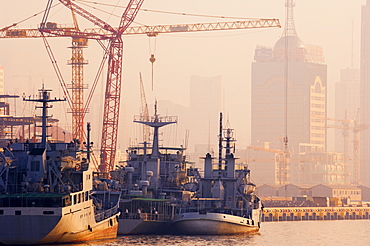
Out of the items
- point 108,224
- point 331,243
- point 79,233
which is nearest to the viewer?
point 79,233

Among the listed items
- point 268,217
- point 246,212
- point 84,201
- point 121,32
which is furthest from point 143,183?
point 268,217

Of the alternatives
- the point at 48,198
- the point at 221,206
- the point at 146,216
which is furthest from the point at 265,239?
the point at 48,198

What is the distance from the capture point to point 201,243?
10294 cm

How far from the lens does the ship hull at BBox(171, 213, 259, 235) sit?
11200cm

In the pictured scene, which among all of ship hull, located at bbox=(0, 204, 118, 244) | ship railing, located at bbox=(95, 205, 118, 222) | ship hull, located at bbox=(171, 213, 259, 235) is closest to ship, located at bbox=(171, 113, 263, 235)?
ship hull, located at bbox=(171, 213, 259, 235)

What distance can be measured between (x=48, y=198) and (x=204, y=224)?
2789 centimetres

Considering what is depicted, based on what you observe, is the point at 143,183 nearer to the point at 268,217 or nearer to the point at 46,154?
the point at 46,154

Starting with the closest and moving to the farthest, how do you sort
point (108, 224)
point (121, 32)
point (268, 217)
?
point (108, 224) → point (121, 32) → point (268, 217)

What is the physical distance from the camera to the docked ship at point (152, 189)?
Result: 11206 cm

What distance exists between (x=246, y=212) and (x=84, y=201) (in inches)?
1177

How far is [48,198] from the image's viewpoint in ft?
291

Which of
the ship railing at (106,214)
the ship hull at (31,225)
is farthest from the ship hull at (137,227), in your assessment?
the ship hull at (31,225)

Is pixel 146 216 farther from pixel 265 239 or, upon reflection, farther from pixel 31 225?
pixel 31 225

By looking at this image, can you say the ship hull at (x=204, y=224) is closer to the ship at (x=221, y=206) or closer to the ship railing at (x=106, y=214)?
the ship at (x=221, y=206)
